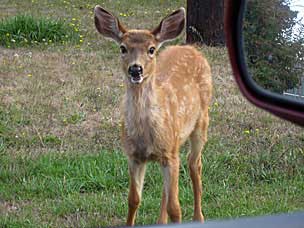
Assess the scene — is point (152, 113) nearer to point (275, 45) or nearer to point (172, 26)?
point (172, 26)

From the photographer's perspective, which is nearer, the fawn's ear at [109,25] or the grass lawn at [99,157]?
the grass lawn at [99,157]

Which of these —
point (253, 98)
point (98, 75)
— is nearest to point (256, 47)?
point (253, 98)

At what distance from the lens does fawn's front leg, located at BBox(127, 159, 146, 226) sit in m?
5.64

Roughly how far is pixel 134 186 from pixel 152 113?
1.66ft

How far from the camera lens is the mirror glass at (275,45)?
10.0ft

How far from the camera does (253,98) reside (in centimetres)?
303

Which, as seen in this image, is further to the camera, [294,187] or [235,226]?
[294,187]

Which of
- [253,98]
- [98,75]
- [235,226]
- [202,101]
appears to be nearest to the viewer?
[235,226]

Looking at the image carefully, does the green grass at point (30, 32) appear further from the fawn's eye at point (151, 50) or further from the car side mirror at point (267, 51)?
the car side mirror at point (267, 51)

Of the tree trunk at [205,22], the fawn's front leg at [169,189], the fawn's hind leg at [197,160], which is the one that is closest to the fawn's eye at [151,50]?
the fawn's front leg at [169,189]

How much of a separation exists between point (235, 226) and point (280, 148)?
5377 mm

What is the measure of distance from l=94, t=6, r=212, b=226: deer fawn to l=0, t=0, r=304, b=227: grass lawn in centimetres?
28

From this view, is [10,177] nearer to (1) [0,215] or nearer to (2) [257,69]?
(1) [0,215]

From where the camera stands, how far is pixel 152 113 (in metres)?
5.68
